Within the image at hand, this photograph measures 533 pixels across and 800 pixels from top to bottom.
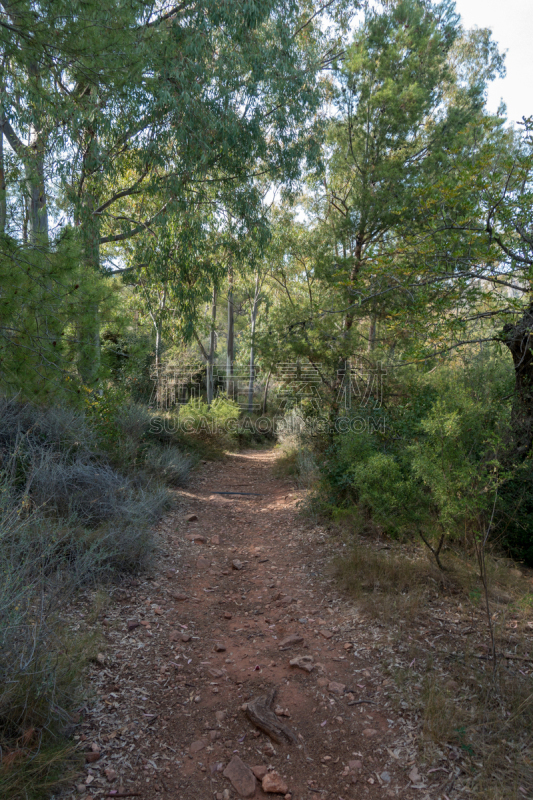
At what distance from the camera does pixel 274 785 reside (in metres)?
2.30

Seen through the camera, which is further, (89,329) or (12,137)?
(12,137)

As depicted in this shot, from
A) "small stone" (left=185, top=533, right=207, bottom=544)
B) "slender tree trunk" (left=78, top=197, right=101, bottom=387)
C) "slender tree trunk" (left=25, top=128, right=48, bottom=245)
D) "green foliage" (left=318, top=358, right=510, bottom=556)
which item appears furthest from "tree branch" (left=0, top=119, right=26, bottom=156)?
"green foliage" (left=318, top=358, right=510, bottom=556)

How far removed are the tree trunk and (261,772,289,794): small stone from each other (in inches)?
128

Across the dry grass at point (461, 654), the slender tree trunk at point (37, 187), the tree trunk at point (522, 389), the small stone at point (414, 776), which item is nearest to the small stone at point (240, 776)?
the small stone at point (414, 776)

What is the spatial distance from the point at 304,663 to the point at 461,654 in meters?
1.06

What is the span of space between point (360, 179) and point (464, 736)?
8.87 meters

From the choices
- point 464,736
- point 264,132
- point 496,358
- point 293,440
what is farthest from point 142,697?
point 264,132

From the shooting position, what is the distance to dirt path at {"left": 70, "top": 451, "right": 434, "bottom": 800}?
2.35 meters

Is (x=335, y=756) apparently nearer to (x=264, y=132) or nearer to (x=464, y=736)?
(x=464, y=736)

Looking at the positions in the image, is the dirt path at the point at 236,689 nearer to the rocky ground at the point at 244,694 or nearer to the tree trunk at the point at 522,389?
the rocky ground at the point at 244,694

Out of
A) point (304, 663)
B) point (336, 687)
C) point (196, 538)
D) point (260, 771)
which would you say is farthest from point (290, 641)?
point (196, 538)

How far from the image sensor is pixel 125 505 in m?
5.05

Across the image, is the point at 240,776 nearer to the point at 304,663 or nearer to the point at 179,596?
the point at 304,663

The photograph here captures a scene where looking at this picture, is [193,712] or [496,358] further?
[496,358]
